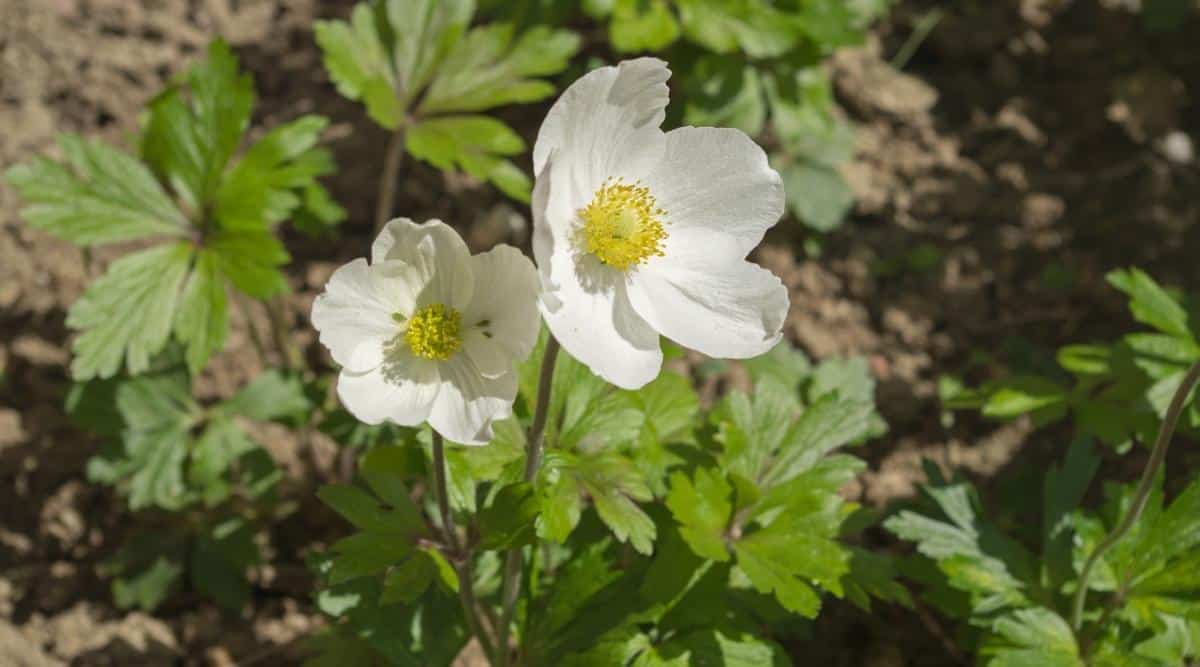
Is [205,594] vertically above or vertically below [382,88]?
below

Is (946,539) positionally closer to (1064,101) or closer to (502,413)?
(502,413)

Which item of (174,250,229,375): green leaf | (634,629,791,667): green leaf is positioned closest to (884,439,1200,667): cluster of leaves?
(634,629,791,667): green leaf

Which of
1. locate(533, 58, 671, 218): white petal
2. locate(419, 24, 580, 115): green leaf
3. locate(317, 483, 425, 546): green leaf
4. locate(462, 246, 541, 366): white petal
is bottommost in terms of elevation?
locate(317, 483, 425, 546): green leaf

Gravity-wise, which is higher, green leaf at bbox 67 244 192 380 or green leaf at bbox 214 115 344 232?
green leaf at bbox 214 115 344 232

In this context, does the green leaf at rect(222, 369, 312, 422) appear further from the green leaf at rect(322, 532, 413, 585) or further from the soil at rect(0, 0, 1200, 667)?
the green leaf at rect(322, 532, 413, 585)

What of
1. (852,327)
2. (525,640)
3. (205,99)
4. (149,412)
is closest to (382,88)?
(205,99)

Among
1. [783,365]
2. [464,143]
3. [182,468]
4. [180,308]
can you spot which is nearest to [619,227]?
[464,143]

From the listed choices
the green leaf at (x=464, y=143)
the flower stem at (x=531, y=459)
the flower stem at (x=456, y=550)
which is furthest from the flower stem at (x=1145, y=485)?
the green leaf at (x=464, y=143)
